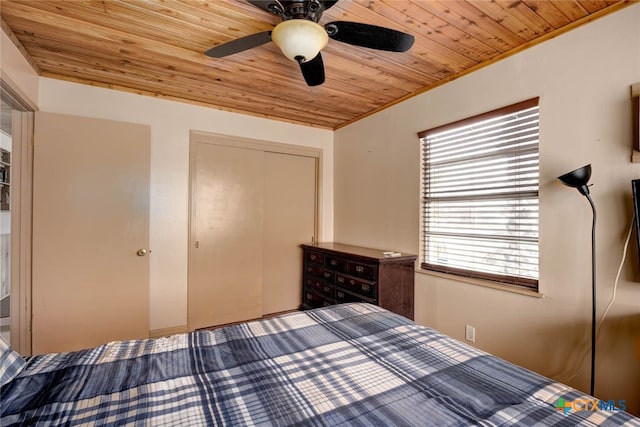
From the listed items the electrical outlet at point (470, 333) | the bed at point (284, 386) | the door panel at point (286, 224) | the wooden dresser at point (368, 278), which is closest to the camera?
the bed at point (284, 386)

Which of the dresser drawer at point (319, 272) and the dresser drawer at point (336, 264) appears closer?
the dresser drawer at point (336, 264)

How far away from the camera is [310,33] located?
55.2 inches

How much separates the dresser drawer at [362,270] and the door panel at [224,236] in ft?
4.01

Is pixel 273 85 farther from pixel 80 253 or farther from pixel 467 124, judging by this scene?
pixel 80 253

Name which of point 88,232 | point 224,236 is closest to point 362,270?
point 224,236

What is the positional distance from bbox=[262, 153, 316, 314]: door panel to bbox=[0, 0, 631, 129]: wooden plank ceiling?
1.01 m

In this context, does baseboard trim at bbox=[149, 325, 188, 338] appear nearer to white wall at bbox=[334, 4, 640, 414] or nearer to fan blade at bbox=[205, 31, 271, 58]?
white wall at bbox=[334, 4, 640, 414]

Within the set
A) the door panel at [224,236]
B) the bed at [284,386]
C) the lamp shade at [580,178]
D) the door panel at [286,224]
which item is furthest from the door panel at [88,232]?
the lamp shade at [580,178]

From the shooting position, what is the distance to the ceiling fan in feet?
4.59

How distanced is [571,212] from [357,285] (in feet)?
5.58

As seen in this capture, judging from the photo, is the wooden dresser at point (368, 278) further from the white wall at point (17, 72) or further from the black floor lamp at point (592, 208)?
the white wall at point (17, 72)

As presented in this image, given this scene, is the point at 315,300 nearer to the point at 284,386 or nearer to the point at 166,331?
the point at 166,331

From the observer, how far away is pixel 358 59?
222 centimetres

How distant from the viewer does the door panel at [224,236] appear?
3.13 metres
